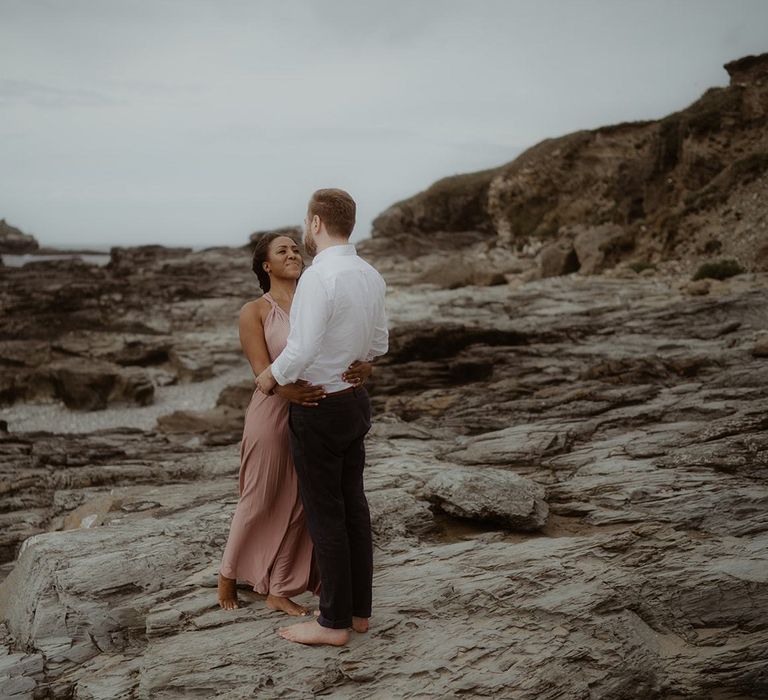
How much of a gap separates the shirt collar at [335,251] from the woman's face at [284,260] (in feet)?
2.72

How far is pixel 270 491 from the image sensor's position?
4.98m

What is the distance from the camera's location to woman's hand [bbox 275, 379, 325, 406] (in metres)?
4.24

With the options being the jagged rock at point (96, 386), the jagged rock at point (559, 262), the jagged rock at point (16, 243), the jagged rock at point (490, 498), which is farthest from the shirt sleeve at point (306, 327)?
the jagged rock at point (16, 243)

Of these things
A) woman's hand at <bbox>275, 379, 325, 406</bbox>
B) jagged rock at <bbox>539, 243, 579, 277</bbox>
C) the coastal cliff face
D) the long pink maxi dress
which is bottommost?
the long pink maxi dress

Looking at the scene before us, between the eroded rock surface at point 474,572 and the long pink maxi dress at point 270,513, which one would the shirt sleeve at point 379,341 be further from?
the eroded rock surface at point 474,572

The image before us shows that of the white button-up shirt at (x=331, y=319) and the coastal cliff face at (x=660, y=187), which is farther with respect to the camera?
the coastal cliff face at (x=660, y=187)

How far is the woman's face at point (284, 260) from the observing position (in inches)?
198

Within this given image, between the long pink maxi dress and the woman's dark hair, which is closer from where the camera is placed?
the long pink maxi dress

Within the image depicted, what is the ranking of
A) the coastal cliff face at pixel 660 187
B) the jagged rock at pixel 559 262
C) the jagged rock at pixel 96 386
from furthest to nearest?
the jagged rock at pixel 559 262 → the coastal cliff face at pixel 660 187 → the jagged rock at pixel 96 386

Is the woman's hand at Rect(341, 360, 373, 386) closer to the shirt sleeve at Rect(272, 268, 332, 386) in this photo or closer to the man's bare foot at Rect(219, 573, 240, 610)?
the shirt sleeve at Rect(272, 268, 332, 386)

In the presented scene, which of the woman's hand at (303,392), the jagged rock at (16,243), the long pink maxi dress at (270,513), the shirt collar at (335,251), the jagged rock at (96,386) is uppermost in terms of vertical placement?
the jagged rock at (16,243)

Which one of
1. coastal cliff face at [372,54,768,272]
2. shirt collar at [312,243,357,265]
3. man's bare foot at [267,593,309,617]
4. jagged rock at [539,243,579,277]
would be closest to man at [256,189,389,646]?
shirt collar at [312,243,357,265]

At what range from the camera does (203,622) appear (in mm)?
4984

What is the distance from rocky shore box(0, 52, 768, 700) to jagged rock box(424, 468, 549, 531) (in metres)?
0.02
